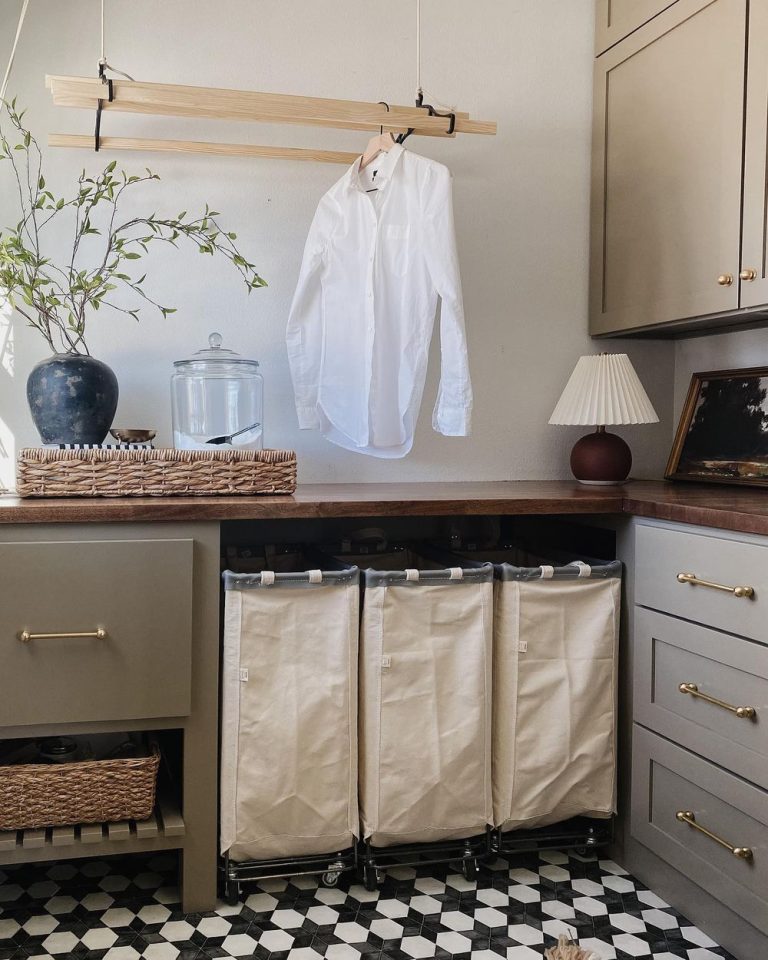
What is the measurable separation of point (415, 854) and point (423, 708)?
37 centimetres

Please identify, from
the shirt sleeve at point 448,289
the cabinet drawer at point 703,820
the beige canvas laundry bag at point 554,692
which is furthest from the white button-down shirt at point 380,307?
the cabinet drawer at point 703,820

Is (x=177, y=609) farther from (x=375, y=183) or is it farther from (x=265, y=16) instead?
(x=265, y=16)

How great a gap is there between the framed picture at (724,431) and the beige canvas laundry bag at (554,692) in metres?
0.56

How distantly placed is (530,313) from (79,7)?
1415 mm

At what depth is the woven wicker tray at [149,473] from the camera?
1.87m

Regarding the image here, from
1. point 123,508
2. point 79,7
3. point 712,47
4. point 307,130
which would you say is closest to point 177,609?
point 123,508

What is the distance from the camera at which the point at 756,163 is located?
79.3 inches

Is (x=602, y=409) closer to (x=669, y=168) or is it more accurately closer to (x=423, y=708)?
(x=669, y=168)

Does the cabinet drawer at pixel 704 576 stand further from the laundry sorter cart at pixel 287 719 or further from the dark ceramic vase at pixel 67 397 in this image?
the dark ceramic vase at pixel 67 397

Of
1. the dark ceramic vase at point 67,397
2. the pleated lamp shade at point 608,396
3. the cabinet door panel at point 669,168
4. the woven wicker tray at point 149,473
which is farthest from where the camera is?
the pleated lamp shade at point 608,396

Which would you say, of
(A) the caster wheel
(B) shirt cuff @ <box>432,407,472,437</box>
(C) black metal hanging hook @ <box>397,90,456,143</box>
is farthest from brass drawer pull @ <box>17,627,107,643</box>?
(C) black metal hanging hook @ <box>397,90,456,143</box>

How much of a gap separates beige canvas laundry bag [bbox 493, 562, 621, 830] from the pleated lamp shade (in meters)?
0.46

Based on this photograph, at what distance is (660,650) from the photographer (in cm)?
196

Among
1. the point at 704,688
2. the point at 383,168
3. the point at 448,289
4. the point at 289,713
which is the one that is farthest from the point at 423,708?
the point at 383,168
